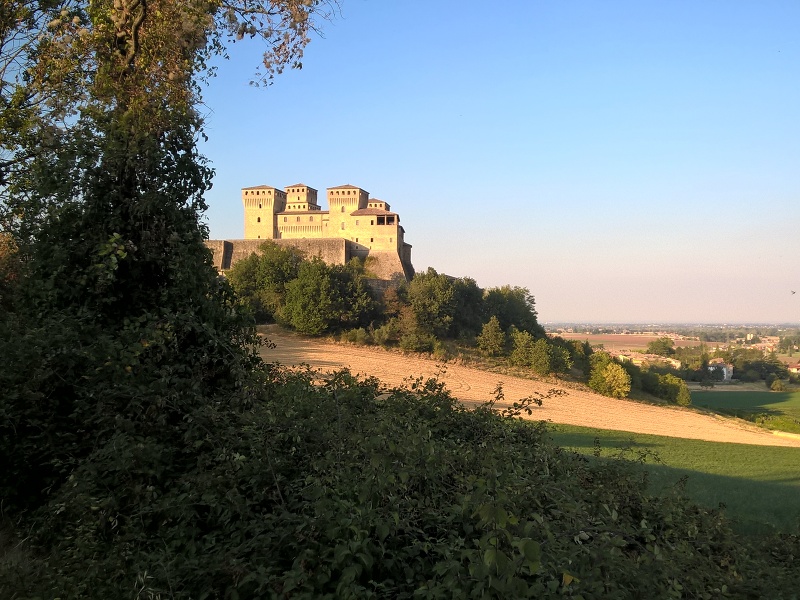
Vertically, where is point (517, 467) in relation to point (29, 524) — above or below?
above

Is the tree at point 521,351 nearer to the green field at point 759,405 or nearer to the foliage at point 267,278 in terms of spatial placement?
the green field at point 759,405

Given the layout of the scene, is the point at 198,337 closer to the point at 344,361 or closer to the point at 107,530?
the point at 107,530

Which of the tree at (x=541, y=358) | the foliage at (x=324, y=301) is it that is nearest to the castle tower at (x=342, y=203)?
the foliage at (x=324, y=301)

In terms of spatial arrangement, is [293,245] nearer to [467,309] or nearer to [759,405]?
[467,309]

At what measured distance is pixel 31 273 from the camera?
220 inches

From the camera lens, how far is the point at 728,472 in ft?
56.9

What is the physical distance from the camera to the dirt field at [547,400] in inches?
1068

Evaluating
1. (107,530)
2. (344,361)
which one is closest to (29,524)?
(107,530)

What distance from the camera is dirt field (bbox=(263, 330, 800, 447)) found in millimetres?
27125

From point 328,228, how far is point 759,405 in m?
39.6

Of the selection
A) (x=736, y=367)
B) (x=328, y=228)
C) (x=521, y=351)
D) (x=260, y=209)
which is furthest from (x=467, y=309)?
(x=736, y=367)

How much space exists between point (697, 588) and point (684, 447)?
2070 cm

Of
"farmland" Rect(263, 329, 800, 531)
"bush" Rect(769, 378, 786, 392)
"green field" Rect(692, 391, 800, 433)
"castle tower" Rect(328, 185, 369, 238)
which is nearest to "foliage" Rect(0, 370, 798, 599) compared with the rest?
"farmland" Rect(263, 329, 800, 531)

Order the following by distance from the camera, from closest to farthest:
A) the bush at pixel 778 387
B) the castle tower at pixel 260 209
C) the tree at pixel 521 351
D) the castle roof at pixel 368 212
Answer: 1. the tree at pixel 521 351
2. the castle roof at pixel 368 212
3. the castle tower at pixel 260 209
4. the bush at pixel 778 387
